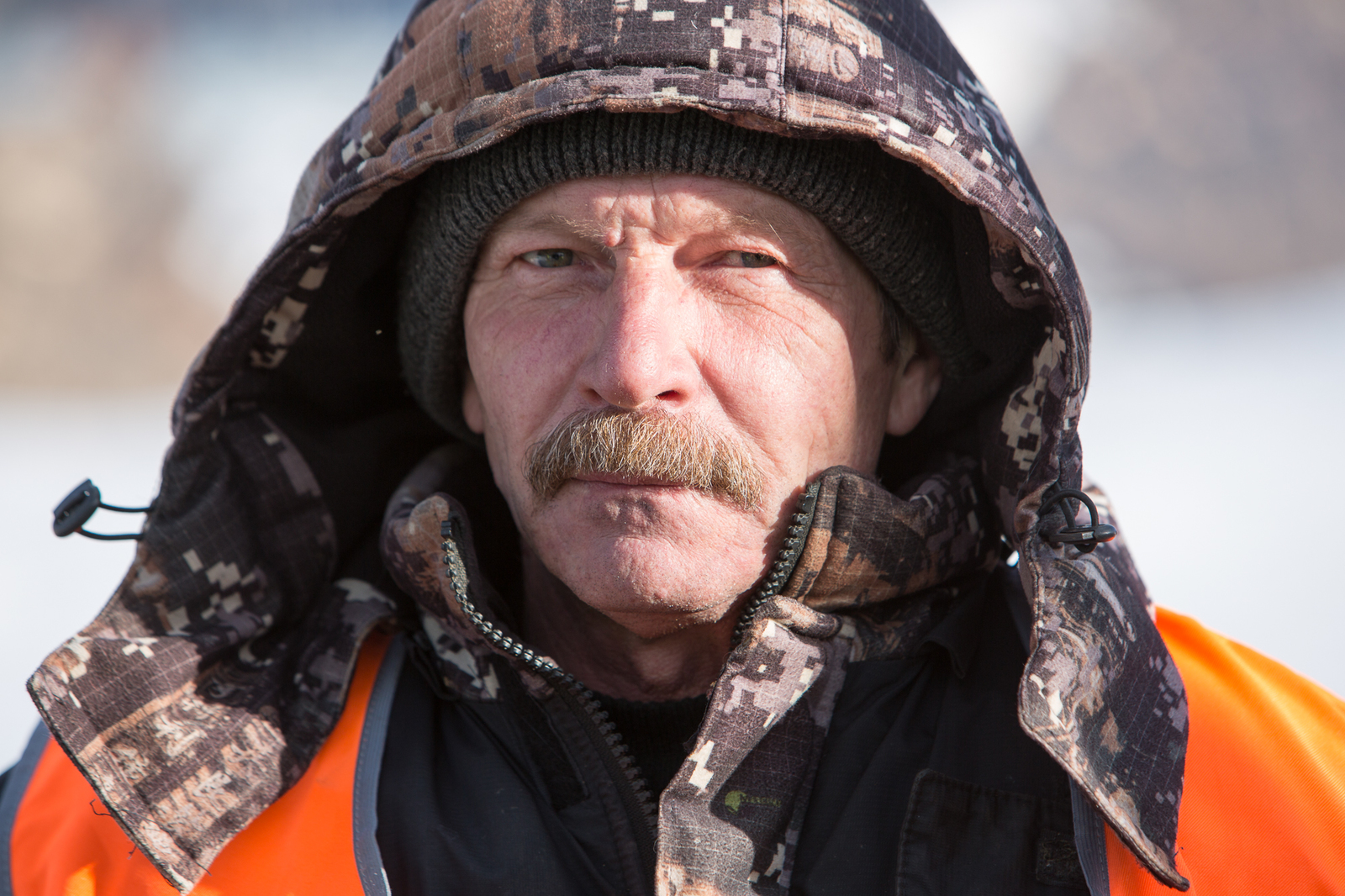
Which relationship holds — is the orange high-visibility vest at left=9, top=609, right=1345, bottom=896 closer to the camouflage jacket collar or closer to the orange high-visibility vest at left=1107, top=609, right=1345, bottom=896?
the orange high-visibility vest at left=1107, top=609, right=1345, bottom=896

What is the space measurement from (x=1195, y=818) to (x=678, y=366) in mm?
950

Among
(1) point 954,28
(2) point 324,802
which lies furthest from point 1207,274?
(2) point 324,802

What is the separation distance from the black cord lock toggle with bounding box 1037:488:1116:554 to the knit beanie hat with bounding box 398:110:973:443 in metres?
0.42

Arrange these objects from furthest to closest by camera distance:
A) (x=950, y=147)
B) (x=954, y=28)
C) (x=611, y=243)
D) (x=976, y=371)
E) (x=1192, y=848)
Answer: (x=954, y=28) < (x=976, y=371) < (x=611, y=243) < (x=950, y=147) < (x=1192, y=848)

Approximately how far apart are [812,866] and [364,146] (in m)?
1.30

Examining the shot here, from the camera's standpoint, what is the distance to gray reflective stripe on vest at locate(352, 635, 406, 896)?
4.73 feet

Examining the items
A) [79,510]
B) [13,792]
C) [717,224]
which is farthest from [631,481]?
[13,792]

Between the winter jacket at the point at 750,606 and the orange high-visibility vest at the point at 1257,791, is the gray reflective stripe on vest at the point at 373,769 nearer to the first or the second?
→ the winter jacket at the point at 750,606

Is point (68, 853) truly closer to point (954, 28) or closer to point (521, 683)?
point (521, 683)

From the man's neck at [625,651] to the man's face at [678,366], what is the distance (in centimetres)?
11

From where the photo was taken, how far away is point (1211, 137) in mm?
6664

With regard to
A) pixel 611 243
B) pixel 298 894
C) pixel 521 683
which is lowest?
pixel 298 894

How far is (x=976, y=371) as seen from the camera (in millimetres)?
1851

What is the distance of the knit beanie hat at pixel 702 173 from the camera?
157 centimetres
